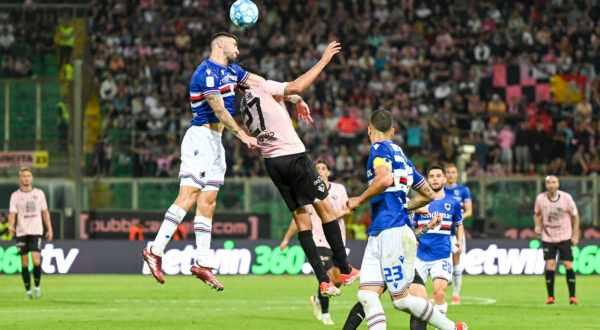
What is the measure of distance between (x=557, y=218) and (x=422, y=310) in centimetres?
1068

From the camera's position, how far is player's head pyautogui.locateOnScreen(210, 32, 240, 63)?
11.5m

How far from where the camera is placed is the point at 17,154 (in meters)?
28.7

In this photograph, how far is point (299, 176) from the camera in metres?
11.2

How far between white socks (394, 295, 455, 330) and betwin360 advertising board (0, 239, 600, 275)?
1618 centimetres

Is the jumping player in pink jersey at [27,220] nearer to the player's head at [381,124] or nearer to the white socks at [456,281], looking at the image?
the white socks at [456,281]

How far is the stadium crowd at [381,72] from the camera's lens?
96.9 ft

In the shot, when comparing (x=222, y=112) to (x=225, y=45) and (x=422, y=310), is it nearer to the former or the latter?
(x=225, y=45)

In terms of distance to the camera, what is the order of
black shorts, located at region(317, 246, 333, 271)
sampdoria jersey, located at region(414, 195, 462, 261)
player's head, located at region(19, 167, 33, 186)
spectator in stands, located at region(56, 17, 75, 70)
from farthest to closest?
1. spectator in stands, located at region(56, 17, 75, 70)
2. player's head, located at region(19, 167, 33, 186)
3. black shorts, located at region(317, 246, 333, 271)
4. sampdoria jersey, located at region(414, 195, 462, 261)

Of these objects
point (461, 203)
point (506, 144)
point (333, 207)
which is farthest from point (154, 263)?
point (506, 144)

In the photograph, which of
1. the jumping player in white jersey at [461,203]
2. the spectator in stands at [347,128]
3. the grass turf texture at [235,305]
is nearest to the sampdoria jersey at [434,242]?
the grass turf texture at [235,305]

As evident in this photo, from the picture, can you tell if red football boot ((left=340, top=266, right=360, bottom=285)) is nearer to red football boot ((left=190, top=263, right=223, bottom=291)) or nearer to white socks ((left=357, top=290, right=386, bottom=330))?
white socks ((left=357, top=290, right=386, bottom=330))

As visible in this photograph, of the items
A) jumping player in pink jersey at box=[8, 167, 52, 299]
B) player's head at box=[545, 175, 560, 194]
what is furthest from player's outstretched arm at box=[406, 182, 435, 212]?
jumping player in pink jersey at box=[8, 167, 52, 299]

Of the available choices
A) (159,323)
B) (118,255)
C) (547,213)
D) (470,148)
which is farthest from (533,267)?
(159,323)

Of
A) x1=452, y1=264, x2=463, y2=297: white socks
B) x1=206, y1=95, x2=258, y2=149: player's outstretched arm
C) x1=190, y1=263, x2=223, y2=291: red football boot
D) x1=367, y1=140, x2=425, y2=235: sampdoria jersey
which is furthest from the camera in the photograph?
x1=452, y1=264, x2=463, y2=297: white socks
